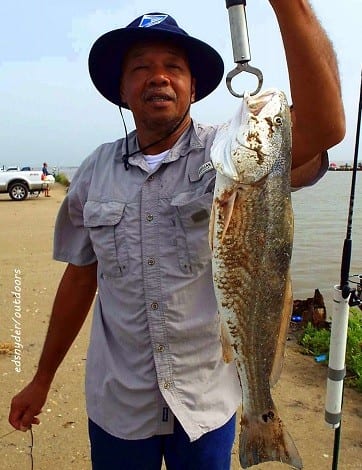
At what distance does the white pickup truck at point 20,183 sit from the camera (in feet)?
80.0

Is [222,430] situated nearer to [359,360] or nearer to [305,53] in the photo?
[305,53]

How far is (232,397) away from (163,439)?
38cm

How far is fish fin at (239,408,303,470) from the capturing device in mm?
2119

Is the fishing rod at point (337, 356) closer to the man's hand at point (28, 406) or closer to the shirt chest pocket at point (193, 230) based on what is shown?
the shirt chest pocket at point (193, 230)

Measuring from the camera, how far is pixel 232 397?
2.49 metres

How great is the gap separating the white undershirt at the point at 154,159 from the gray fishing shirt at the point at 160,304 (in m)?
0.03

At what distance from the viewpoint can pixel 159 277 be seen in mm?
2342

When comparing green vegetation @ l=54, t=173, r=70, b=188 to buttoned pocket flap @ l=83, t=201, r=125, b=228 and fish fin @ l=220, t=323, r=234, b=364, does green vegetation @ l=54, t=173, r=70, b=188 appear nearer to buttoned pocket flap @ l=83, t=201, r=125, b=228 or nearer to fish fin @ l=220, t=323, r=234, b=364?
buttoned pocket flap @ l=83, t=201, r=125, b=228

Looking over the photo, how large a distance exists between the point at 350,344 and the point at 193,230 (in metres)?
4.28

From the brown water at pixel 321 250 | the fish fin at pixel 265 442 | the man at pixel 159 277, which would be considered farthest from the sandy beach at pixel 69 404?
the brown water at pixel 321 250

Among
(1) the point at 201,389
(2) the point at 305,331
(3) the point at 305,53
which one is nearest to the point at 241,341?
(1) the point at 201,389

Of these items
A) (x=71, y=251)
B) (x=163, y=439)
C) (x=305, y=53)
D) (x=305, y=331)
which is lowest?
(x=305, y=331)

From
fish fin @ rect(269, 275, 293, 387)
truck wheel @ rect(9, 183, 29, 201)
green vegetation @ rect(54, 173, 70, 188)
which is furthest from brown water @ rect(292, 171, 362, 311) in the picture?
green vegetation @ rect(54, 173, 70, 188)

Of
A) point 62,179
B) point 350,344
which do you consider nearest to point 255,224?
point 350,344
